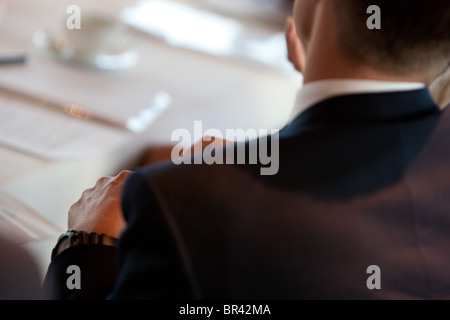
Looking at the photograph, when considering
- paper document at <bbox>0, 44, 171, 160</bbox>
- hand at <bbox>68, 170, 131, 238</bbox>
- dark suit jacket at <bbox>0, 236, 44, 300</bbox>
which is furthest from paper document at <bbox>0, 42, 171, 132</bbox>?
dark suit jacket at <bbox>0, 236, 44, 300</bbox>

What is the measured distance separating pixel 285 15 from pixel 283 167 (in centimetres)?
126

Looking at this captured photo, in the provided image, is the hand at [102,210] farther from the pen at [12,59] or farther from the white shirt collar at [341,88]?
the pen at [12,59]

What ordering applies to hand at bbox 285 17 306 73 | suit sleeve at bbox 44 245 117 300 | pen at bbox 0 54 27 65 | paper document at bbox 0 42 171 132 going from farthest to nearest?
pen at bbox 0 54 27 65
paper document at bbox 0 42 171 132
hand at bbox 285 17 306 73
suit sleeve at bbox 44 245 117 300

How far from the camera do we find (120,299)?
0.47m

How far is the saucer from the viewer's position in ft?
3.81

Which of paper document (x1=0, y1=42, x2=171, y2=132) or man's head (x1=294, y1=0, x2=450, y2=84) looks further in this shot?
paper document (x1=0, y1=42, x2=171, y2=132)

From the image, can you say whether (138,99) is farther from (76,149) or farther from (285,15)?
(285,15)

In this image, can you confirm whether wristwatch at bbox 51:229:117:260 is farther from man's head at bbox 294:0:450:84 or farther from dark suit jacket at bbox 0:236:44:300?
man's head at bbox 294:0:450:84

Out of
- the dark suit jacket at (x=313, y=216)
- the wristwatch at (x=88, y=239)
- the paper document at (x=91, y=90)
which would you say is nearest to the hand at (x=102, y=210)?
the wristwatch at (x=88, y=239)

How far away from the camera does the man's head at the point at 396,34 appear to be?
0.47 meters

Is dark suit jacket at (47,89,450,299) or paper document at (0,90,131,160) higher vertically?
paper document at (0,90,131,160)

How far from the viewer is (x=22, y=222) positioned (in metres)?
0.67

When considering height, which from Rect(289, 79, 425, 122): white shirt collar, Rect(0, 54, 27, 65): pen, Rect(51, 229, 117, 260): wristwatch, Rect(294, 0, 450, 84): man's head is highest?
Rect(0, 54, 27, 65): pen

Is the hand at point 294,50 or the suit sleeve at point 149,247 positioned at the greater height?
the hand at point 294,50
